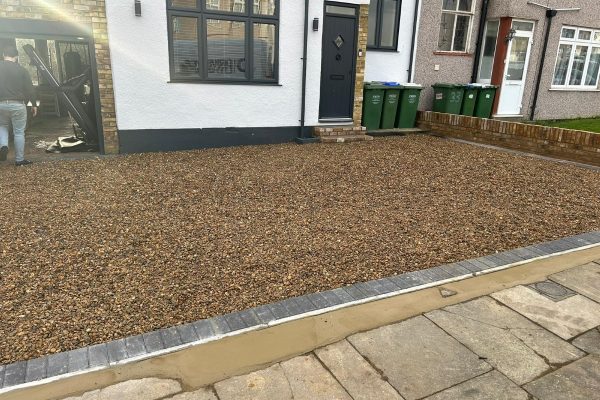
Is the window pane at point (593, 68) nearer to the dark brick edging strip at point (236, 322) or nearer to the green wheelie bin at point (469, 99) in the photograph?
the green wheelie bin at point (469, 99)

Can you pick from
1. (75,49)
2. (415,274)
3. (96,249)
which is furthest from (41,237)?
(75,49)

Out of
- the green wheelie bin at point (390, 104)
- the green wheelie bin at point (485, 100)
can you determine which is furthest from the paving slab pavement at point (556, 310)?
the green wheelie bin at point (485, 100)

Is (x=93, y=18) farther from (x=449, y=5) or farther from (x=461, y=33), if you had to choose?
(x=461, y=33)

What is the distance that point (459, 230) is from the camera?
466cm

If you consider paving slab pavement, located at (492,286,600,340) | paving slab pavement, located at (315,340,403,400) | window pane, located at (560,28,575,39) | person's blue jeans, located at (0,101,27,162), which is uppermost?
window pane, located at (560,28,575,39)

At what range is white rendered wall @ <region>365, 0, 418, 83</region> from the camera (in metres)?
10.4

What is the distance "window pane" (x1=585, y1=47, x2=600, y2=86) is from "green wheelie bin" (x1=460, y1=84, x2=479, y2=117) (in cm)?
545

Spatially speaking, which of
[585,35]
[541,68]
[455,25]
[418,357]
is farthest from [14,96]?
[585,35]

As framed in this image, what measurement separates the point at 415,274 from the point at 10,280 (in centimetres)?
312

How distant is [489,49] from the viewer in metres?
11.9

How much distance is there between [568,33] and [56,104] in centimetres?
1466

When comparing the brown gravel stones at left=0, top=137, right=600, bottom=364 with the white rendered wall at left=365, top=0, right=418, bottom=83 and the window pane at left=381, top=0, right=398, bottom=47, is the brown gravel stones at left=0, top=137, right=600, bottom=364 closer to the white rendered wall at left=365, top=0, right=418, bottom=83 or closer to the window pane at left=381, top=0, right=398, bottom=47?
the white rendered wall at left=365, top=0, right=418, bottom=83

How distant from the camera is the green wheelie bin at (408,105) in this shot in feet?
33.7

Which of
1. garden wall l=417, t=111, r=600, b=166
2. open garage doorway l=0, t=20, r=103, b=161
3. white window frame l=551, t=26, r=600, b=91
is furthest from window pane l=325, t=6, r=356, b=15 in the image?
white window frame l=551, t=26, r=600, b=91
